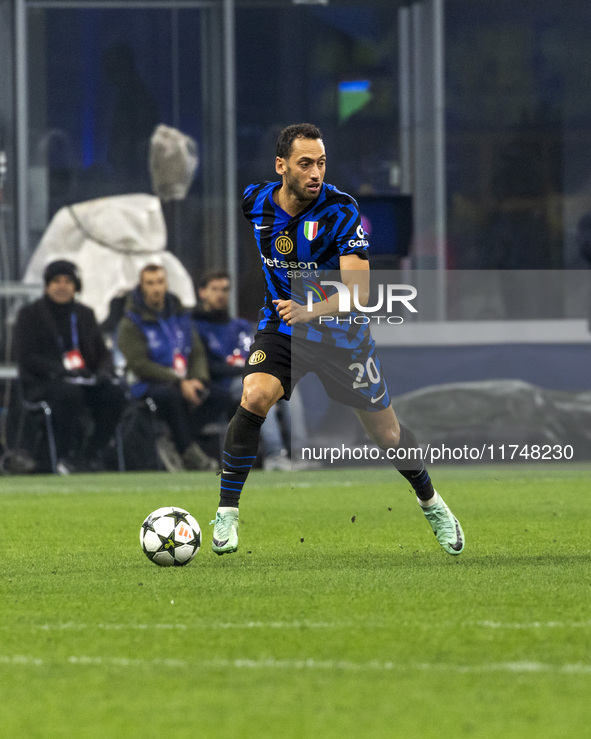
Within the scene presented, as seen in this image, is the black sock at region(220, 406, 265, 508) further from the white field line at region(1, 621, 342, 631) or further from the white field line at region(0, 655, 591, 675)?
the white field line at region(0, 655, 591, 675)

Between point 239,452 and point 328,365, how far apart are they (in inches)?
22.2

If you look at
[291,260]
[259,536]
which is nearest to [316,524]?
[259,536]

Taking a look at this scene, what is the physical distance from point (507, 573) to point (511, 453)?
1.35m

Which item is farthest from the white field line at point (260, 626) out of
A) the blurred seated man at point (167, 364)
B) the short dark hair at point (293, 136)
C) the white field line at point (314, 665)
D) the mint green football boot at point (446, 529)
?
the blurred seated man at point (167, 364)

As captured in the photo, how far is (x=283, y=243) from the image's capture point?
643 cm

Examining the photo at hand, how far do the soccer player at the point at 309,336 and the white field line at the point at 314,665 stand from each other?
2250 millimetres

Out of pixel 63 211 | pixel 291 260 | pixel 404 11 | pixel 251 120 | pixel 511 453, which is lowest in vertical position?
pixel 511 453

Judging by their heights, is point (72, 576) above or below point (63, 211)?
below

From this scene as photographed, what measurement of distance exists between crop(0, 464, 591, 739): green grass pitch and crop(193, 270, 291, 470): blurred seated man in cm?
497

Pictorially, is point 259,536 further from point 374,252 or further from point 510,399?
point 374,252

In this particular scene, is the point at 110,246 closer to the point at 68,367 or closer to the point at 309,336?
the point at 68,367

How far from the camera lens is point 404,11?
1752 cm

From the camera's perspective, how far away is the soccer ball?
6199 mm

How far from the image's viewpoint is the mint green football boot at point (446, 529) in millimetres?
6422
